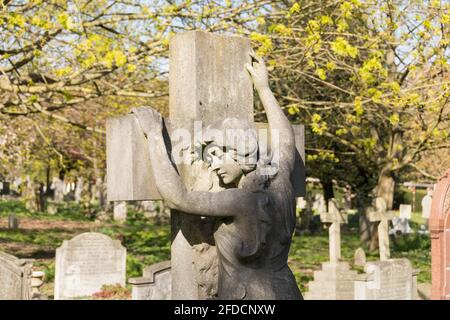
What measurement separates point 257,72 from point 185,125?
625mm

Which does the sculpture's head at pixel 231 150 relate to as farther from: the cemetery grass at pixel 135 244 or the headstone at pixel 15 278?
the cemetery grass at pixel 135 244

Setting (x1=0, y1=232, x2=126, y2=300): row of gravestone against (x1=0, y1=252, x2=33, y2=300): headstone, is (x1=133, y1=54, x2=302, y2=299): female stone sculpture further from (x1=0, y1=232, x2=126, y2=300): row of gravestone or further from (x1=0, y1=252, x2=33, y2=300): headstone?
(x1=0, y1=232, x2=126, y2=300): row of gravestone

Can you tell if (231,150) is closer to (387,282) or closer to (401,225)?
(387,282)

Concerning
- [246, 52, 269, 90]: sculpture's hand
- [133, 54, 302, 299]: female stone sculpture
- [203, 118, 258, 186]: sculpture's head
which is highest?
[246, 52, 269, 90]: sculpture's hand

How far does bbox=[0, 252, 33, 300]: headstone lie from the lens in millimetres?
11336

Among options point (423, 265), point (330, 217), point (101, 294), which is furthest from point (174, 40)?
point (423, 265)

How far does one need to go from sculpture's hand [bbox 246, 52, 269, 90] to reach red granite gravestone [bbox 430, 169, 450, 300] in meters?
7.38

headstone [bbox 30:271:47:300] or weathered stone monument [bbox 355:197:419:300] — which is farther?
weathered stone monument [bbox 355:197:419:300]

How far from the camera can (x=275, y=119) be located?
467 cm

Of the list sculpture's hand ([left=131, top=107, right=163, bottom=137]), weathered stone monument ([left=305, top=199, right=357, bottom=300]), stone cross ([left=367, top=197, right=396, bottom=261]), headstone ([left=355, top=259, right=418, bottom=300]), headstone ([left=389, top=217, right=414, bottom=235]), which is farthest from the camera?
headstone ([left=389, top=217, right=414, bottom=235])

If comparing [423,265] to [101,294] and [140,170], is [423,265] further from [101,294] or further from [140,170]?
[140,170]

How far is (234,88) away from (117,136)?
0.78 m

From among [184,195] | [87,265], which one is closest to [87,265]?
[87,265]

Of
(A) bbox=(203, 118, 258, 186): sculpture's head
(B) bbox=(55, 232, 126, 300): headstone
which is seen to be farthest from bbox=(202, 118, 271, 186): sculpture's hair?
(B) bbox=(55, 232, 126, 300): headstone
